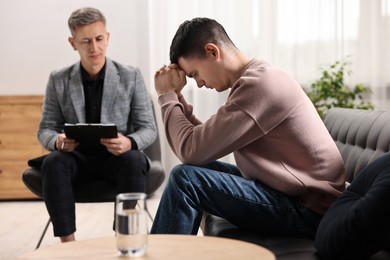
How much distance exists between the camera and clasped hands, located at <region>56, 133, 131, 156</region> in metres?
3.21

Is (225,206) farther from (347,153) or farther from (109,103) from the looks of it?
(109,103)

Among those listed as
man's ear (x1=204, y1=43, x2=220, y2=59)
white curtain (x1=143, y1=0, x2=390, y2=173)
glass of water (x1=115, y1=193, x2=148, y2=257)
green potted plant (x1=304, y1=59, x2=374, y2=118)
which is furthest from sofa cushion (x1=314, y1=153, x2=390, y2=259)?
white curtain (x1=143, y1=0, x2=390, y2=173)

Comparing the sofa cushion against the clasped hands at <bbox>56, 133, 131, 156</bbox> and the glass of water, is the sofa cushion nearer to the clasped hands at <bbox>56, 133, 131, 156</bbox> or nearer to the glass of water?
the glass of water

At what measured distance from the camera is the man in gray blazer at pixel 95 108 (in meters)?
3.24

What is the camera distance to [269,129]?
2.10 metres

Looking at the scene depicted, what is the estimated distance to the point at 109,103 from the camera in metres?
3.49

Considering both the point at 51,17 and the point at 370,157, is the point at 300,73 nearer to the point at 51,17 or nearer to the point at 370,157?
the point at 51,17

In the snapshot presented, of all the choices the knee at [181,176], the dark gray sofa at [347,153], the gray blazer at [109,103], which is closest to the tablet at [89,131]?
the gray blazer at [109,103]

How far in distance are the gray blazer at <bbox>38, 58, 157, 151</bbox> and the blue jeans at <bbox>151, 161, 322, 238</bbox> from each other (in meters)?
1.40

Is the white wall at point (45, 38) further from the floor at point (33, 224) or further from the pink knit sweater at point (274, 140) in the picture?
the pink knit sweater at point (274, 140)

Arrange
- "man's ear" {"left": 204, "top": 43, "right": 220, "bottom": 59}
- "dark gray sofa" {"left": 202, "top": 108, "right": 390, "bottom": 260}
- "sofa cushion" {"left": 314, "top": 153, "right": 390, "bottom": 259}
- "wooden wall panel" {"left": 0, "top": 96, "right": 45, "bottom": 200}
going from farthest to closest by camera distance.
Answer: "wooden wall panel" {"left": 0, "top": 96, "right": 45, "bottom": 200}
"man's ear" {"left": 204, "top": 43, "right": 220, "bottom": 59}
"dark gray sofa" {"left": 202, "top": 108, "right": 390, "bottom": 260}
"sofa cushion" {"left": 314, "top": 153, "right": 390, "bottom": 259}

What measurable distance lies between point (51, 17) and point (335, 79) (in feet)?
7.06

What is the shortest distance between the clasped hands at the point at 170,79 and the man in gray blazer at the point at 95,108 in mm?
784

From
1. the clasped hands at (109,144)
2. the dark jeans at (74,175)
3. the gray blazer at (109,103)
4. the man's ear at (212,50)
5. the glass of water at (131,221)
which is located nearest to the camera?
the glass of water at (131,221)
